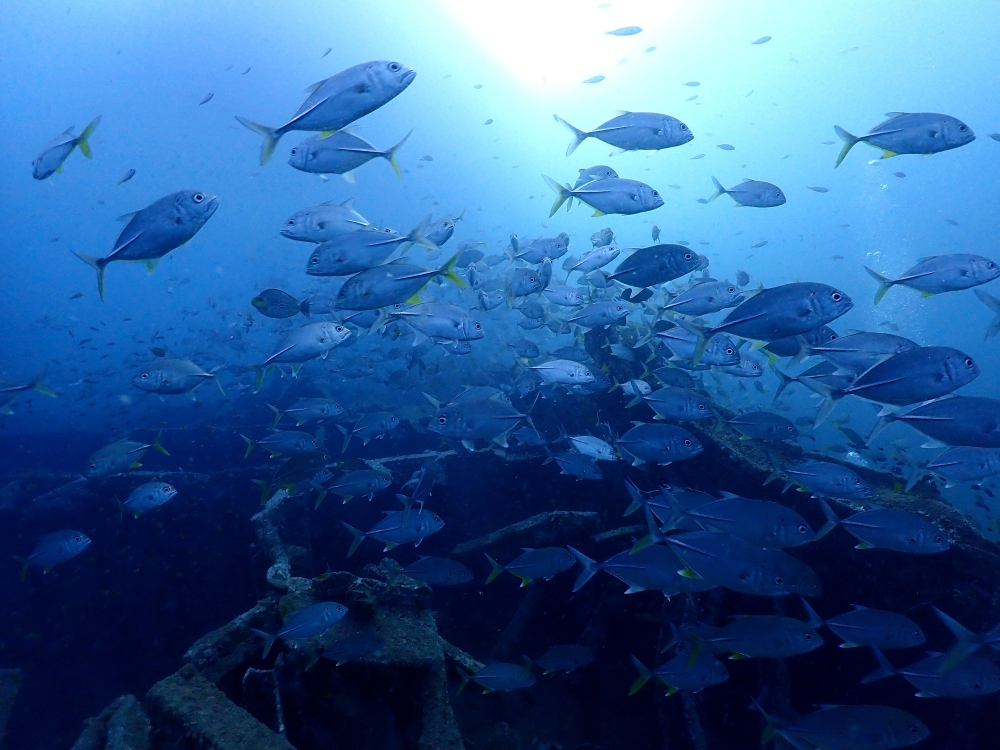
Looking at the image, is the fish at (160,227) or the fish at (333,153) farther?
the fish at (333,153)

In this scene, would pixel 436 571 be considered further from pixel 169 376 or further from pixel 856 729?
pixel 169 376

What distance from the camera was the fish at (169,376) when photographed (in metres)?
5.38

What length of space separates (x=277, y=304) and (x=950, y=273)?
7086mm

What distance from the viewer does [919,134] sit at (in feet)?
13.8

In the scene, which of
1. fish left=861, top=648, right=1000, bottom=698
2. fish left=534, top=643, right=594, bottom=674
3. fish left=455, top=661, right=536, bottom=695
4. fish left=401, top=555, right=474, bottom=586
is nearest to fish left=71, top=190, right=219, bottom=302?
fish left=401, top=555, right=474, bottom=586

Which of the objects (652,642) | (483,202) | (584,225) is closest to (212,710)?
(652,642)

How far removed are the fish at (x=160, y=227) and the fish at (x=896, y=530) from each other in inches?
203

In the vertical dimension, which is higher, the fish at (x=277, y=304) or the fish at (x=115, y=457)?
the fish at (x=277, y=304)

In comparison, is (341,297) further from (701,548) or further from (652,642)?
(652,642)

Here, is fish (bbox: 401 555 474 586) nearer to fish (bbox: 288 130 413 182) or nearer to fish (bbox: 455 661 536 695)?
fish (bbox: 455 661 536 695)

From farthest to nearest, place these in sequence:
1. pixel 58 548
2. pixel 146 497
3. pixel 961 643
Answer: pixel 146 497 < pixel 58 548 < pixel 961 643

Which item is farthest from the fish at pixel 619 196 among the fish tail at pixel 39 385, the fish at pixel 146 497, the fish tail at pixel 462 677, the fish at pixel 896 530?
the fish tail at pixel 39 385

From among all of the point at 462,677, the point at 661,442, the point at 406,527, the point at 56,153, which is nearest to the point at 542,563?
the point at 462,677

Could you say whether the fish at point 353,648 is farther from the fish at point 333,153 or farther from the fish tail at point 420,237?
the fish at point 333,153
